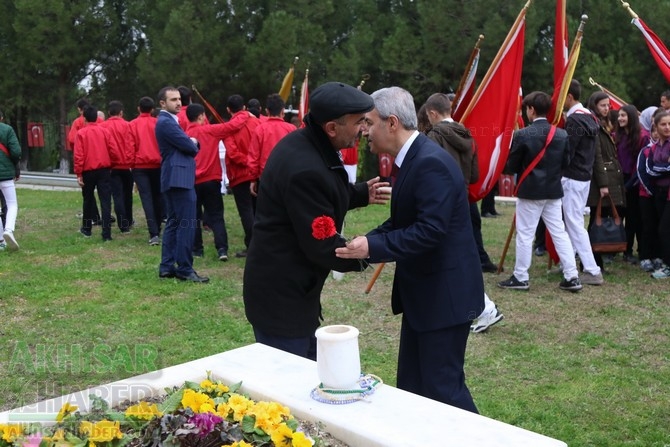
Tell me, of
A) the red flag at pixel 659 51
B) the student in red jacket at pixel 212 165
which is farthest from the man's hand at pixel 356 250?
the student in red jacket at pixel 212 165

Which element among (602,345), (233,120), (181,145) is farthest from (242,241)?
(602,345)

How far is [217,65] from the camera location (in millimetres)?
17703

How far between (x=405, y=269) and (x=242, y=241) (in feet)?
23.5

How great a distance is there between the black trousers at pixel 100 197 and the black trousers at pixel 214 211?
1789 mm

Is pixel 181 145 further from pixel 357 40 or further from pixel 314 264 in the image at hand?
pixel 357 40

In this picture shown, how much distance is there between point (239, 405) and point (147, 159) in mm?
7832

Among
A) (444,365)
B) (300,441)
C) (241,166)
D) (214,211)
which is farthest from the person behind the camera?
(214,211)

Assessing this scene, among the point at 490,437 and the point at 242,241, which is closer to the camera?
the point at 490,437

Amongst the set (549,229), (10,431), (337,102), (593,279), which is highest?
(337,102)

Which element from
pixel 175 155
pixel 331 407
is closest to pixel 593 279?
pixel 175 155

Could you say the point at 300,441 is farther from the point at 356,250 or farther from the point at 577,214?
the point at 577,214

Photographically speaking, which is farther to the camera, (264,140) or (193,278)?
(264,140)

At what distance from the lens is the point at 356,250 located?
314 centimetres

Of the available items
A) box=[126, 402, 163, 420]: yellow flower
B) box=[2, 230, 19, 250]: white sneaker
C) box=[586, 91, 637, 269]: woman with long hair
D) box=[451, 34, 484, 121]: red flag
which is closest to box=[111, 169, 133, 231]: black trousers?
box=[2, 230, 19, 250]: white sneaker
